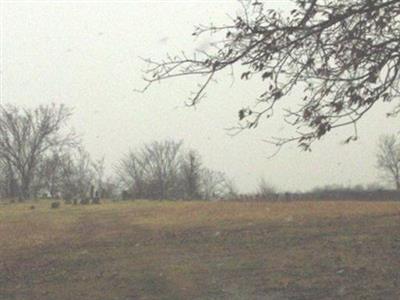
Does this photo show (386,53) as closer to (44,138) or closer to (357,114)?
(357,114)

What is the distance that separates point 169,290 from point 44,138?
2296 inches

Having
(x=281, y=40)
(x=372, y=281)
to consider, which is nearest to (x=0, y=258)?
(x=372, y=281)

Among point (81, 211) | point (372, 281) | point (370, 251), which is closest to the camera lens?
point (372, 281)

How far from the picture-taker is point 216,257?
13102mm

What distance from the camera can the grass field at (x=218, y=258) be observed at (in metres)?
10.4

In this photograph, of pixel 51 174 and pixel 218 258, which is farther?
pixel 51 174

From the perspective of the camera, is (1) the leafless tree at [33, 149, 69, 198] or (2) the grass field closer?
(2) the grass field

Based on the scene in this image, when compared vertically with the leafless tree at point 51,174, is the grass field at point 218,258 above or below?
below

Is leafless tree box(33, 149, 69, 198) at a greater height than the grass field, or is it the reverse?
leafless tree box(33, 149, 69, 198)

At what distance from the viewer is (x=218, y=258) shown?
1298 cm

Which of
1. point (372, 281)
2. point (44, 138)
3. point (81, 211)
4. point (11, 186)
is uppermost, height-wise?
point (44, 138)

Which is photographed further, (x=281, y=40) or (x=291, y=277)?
(x=291, y=277)

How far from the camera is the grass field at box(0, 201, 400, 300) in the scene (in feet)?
34.1

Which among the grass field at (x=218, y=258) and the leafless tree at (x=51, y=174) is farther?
the leafless tree at (x=51, y=174)
